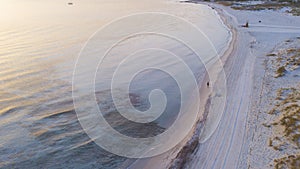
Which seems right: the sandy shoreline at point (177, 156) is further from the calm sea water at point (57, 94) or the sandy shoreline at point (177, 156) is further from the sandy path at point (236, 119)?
the calm sea water at point (57, 94)

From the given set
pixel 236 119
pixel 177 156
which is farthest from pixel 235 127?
pixel 177 156

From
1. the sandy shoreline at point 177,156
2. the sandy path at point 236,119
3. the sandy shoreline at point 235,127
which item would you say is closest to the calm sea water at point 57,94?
the sandy shoreline at point 177,156

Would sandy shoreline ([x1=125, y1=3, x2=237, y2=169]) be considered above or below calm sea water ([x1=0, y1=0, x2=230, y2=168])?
above

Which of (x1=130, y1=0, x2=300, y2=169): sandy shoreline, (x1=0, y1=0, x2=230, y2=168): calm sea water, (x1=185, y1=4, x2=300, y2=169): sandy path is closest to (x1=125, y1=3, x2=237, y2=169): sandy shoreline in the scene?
(x1=130, y1=0, x2=300, y2=169): sandy shoreline

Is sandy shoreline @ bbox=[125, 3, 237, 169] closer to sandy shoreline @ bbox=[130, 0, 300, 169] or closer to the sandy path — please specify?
sandy shoreline @ bbox=[130, 0, 300, 169]

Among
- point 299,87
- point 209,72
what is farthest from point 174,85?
point 299,87

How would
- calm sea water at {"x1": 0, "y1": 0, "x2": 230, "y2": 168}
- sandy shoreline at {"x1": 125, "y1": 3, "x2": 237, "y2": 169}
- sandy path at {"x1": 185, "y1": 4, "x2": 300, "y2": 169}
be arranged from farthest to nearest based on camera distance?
calm sea water at {"x1": 0, "y1": 0, "x2": 230, "y2": 168} → sandy shoreline at {"x1": 125, "y1": 3, "x2": 237, "y2": 169} → sandy path at {"x1": 185, "y1": 4, "x2": 300, "y2": 169}

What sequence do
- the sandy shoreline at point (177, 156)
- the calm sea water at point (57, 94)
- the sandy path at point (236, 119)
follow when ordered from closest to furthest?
the sandy path at point (236, 119), the sandy shoreline at point (177, 156), the calm sea water at point (57, 94)

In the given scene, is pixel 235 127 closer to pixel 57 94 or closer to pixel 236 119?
pixel 236 119

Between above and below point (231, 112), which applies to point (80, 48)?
below

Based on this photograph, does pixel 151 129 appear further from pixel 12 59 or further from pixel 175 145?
pixel 12 59

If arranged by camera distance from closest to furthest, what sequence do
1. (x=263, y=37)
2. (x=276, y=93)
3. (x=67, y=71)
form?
(x=276, y=93) < (x=67, y=71) < (x=263, y=37)
